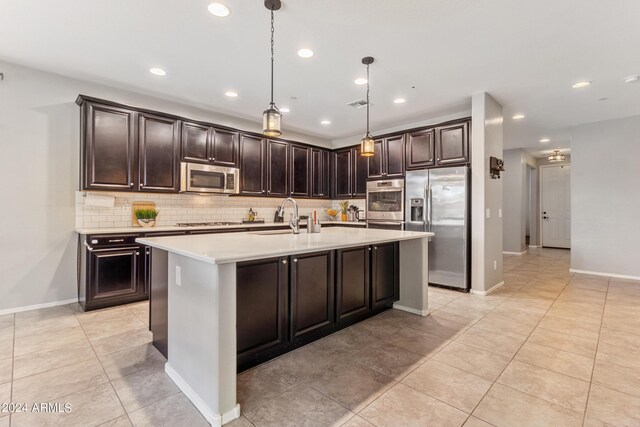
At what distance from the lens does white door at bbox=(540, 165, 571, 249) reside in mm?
8828

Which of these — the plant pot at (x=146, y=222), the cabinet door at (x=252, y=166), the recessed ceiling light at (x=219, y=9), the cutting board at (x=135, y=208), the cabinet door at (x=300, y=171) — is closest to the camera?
the recessed ceiling light at (x=219, y=9)

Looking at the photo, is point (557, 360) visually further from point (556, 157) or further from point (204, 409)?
point (556, 157)

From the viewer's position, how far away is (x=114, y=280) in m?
3.70

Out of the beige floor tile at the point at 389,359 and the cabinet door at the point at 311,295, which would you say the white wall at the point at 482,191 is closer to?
the beige floor tile at the point at 389,359

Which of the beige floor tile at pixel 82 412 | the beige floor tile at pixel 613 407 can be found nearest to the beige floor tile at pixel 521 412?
the beige floor tile at pixel 613 407

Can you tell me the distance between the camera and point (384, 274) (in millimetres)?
3439

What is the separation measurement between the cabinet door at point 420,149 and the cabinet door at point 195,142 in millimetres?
3213

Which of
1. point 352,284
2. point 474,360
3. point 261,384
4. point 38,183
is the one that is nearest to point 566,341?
point 474,360

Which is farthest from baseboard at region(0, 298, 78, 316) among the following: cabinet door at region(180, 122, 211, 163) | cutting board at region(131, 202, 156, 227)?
cabinet door at region(180, 122, 211, 163)

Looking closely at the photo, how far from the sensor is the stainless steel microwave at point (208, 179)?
14.6ft

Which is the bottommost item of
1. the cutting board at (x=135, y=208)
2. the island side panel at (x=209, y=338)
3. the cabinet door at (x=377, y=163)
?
the island side panel at (x=209, y=338)

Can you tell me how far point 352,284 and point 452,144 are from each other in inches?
114

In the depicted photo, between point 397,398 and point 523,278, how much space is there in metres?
4.52

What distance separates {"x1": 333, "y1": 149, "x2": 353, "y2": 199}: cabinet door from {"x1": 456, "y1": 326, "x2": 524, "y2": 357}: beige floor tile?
3.78 metres
